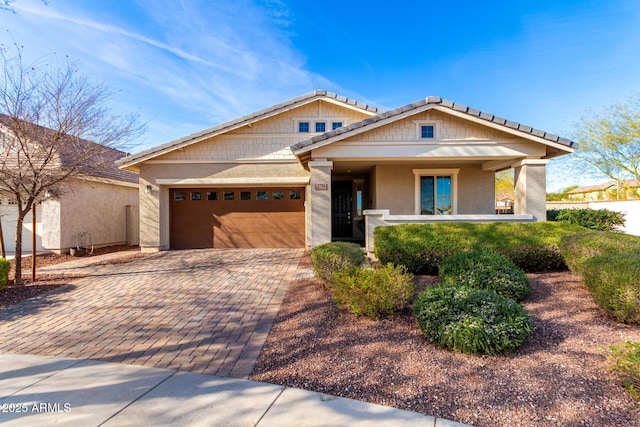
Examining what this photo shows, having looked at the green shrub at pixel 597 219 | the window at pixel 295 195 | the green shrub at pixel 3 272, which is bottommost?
the green shrub at pixel 3 272

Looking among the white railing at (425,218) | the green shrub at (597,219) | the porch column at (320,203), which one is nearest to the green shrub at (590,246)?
the white railing at (425,218)

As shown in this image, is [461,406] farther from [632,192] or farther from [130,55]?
[632,192]

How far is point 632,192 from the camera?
24.9 meters

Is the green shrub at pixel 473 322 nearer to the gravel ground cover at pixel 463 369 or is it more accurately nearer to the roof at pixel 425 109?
the gravel ground cover at pixel 463 369

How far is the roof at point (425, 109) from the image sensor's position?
9.02 m

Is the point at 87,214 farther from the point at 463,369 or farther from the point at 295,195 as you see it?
the point at 463,369

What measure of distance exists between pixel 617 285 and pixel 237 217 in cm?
1135

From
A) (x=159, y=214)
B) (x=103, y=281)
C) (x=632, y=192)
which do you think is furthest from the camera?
(x=632, y=192)

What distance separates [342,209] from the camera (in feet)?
49.5

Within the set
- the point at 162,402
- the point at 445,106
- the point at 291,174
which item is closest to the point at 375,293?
the point at 162,402

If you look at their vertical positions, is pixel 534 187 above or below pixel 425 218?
above

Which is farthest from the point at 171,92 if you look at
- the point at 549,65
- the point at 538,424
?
the point at 549,65

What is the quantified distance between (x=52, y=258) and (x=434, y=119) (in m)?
13.9

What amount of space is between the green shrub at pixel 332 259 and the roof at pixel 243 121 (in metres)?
7.68
